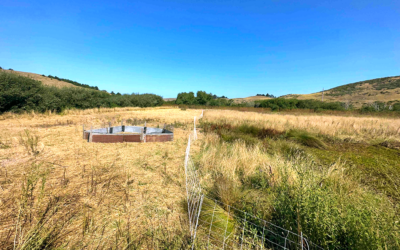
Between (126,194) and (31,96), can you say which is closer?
(126,194)

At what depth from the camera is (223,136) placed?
805 centimetres

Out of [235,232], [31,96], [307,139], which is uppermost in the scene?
[31,96]

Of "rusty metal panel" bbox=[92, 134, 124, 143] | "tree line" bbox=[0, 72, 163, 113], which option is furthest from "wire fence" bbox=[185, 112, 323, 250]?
"tree line" bbox=[0, 72, 163, 113]

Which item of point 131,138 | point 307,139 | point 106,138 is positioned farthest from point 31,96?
point 307,139

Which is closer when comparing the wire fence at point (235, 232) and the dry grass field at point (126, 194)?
the wire fence at point (235, 232)

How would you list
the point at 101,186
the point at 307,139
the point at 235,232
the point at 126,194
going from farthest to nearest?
the point at 307,139 < the point at 101,186 < the point at 126,194 < the point at 235,232

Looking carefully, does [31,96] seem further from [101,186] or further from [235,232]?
[235,232]

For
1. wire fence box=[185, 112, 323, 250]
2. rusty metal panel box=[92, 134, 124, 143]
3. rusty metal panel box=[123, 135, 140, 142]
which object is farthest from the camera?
rusty metal panel box=[123, 135, 140, 142]

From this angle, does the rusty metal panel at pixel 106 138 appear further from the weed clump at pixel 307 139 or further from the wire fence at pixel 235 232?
the weed clump at pixel 307 139

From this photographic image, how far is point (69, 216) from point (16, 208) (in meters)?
1.02

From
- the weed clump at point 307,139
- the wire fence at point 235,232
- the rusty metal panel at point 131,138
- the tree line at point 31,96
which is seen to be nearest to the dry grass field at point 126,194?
the wire fence at point 235,232

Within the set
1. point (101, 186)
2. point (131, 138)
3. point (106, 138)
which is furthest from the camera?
point (131, 138)

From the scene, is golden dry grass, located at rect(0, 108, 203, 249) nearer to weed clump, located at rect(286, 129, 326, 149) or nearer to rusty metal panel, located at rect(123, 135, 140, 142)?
rusty metal panel, located at rect(123, 135, 140, 142)

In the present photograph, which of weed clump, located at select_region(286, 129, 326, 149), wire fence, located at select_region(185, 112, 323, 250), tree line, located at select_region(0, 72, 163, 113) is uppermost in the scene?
tree line, located at select_region(0, 72, 163, 113)
